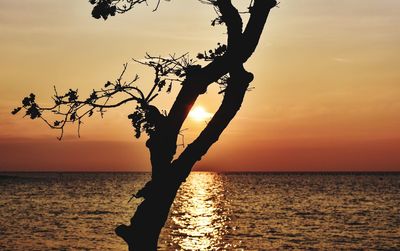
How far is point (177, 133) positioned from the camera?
7.64 meters

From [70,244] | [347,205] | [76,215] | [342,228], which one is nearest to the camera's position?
[70,244]

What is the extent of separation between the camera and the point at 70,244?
1642 inches

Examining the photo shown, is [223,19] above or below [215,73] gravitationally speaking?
above

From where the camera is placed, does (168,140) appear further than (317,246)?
No

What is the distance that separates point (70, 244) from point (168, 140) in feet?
118

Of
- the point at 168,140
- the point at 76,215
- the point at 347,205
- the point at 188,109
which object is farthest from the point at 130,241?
the point at 347,205

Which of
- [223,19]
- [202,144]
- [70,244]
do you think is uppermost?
[223,19]

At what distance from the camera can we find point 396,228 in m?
57.1

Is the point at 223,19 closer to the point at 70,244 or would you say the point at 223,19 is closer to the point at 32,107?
the point at 32,107

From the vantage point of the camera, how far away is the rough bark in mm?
7555

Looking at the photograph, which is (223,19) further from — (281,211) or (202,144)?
(281,211)

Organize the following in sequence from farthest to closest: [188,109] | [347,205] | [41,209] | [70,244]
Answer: [347,205] < [41,209] < [70,244] < [188,109]

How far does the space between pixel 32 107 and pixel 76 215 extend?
206ft

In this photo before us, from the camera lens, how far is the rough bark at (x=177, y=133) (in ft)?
24.8
